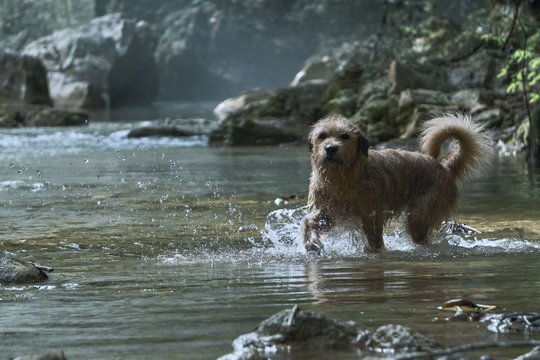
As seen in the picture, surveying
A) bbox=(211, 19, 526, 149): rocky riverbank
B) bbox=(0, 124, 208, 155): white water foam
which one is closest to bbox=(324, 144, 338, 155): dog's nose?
bbox=(211, 19, 526, 149): rocky riverbank

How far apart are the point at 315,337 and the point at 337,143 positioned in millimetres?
3981

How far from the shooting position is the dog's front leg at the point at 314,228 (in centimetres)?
842

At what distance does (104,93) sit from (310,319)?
49814mm

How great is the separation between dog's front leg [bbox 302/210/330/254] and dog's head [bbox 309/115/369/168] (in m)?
0.45

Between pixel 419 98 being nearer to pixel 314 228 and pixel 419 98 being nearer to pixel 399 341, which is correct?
pixel 314 228

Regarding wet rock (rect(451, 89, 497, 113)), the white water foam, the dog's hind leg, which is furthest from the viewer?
the white water foam

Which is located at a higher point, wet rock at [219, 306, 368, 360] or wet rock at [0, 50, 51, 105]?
wet rock at [0, 50, 51, 105]

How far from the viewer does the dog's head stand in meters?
8.44

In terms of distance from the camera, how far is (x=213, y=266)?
7555 mm

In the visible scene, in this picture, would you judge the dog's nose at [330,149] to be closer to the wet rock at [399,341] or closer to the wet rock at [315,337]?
the wet rock at [315,337]

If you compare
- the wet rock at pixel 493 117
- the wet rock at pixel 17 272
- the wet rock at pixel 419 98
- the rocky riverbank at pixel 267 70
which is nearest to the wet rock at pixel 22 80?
the rocky riverbank at pixel 267 70

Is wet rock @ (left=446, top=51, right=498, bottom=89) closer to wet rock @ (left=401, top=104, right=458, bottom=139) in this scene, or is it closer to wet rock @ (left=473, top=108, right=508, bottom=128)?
wet rock @ (left=401, top=104, right=458, bottom=139)

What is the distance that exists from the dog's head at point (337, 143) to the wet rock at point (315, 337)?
3821 millimetres

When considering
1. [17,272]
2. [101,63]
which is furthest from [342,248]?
[101,63]
